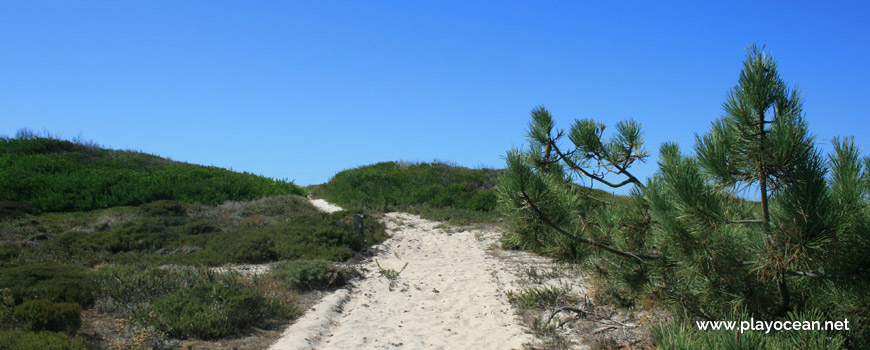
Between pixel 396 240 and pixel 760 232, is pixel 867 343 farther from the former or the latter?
pixel 396 240

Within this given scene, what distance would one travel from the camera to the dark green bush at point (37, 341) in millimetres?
4180

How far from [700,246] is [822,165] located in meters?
0.83

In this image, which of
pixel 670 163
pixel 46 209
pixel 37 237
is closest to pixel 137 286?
pixel 37 237

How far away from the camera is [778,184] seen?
3.12m

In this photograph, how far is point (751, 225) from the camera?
389cm

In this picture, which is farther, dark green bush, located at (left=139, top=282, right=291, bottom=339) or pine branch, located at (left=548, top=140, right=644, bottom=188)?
dark green bush, located at (left=139, top=282, right=291, bottom=339)

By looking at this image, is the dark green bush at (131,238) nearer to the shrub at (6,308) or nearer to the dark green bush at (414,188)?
the shrub at (6,308)

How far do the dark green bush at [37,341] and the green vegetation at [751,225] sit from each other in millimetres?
3879

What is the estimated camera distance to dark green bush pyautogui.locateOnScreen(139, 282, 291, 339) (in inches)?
225

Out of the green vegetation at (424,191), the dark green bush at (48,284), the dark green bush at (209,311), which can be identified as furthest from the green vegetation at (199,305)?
the green vegetation at (424,191)

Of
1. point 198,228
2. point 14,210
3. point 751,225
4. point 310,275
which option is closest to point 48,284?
point 310,275

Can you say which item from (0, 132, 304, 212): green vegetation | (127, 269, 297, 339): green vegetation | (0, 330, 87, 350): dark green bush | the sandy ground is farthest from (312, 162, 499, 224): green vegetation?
(0, 330, 87, 350): dark green bush

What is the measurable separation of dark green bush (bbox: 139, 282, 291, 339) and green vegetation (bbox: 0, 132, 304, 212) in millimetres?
9942

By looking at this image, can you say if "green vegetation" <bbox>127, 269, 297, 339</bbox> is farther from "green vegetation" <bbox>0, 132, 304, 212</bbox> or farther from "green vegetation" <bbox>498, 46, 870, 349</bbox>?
"green vegetation" <bbox>0, 132, 304, 212</bbox>
